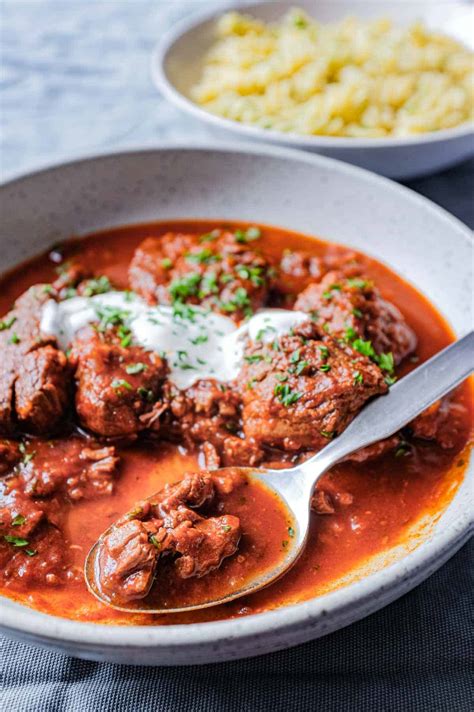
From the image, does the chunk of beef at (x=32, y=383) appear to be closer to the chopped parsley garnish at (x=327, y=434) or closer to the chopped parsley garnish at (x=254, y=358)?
the chopped parsley garnish at (x=254, y=358)

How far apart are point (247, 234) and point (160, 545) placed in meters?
2.86

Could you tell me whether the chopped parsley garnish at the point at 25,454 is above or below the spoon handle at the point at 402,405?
below

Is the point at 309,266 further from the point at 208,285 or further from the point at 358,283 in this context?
the point at 208,285

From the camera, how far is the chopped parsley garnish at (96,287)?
15.6ft

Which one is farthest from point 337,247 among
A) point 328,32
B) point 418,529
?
point 328,32

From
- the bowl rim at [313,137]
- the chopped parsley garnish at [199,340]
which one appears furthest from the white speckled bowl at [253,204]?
the chopped parsley garnish at [199,340]

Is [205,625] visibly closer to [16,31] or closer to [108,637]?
[108,637]

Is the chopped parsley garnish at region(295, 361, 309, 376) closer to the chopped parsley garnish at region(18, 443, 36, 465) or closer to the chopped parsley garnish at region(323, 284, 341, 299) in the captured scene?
the chopped parsley garnish at region(323, 284, 341, 299)

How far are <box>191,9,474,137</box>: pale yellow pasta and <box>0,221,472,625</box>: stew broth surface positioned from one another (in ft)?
8.38

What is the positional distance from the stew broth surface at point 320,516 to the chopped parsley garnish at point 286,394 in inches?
17.9

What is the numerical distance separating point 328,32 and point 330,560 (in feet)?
19.1

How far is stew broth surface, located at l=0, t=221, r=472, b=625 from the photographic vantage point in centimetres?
324

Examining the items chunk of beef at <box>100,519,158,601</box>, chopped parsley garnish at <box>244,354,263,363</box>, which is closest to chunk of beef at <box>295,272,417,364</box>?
chopped parsley garnish at <box>244,354,263,363</box>

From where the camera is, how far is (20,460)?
3834mm
